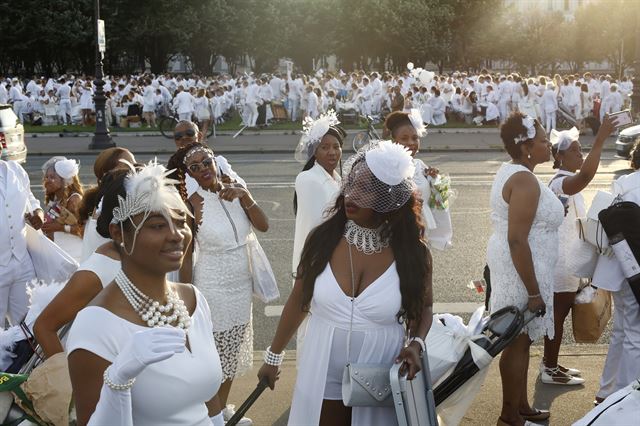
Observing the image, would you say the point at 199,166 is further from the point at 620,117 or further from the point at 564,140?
the point at 620,117

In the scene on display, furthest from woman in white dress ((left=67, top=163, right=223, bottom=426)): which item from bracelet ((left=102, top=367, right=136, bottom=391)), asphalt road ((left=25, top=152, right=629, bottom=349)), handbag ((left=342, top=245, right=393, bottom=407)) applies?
asphalt road ((left=25, top=152, right=629, bottom=349))

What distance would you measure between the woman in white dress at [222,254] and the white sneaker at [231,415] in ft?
0.07

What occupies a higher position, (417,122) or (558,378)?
(417,122)

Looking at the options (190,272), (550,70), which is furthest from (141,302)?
(550,70)

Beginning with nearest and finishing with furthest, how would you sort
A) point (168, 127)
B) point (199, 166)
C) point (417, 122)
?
point (199, 166), point (417, 122), point (168, 127)

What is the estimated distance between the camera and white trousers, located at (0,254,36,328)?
19.1ft

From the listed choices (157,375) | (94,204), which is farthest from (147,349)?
(94,204)

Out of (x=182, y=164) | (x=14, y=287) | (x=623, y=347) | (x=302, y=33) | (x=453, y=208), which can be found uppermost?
(x=302, y=33)

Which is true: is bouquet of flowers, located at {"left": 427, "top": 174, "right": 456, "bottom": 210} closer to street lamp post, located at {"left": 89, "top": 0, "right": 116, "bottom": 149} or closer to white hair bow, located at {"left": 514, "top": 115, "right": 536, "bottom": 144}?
white hair bow, located at {"left": 514, "top": 115, "right": 536, "bottom": 144}

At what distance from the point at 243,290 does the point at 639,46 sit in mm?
13963

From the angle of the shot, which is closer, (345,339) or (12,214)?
(345,339)

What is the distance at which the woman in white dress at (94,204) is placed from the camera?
481 centimetres

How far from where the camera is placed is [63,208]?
6383 millimetres

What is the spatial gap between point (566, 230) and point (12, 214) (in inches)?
153
